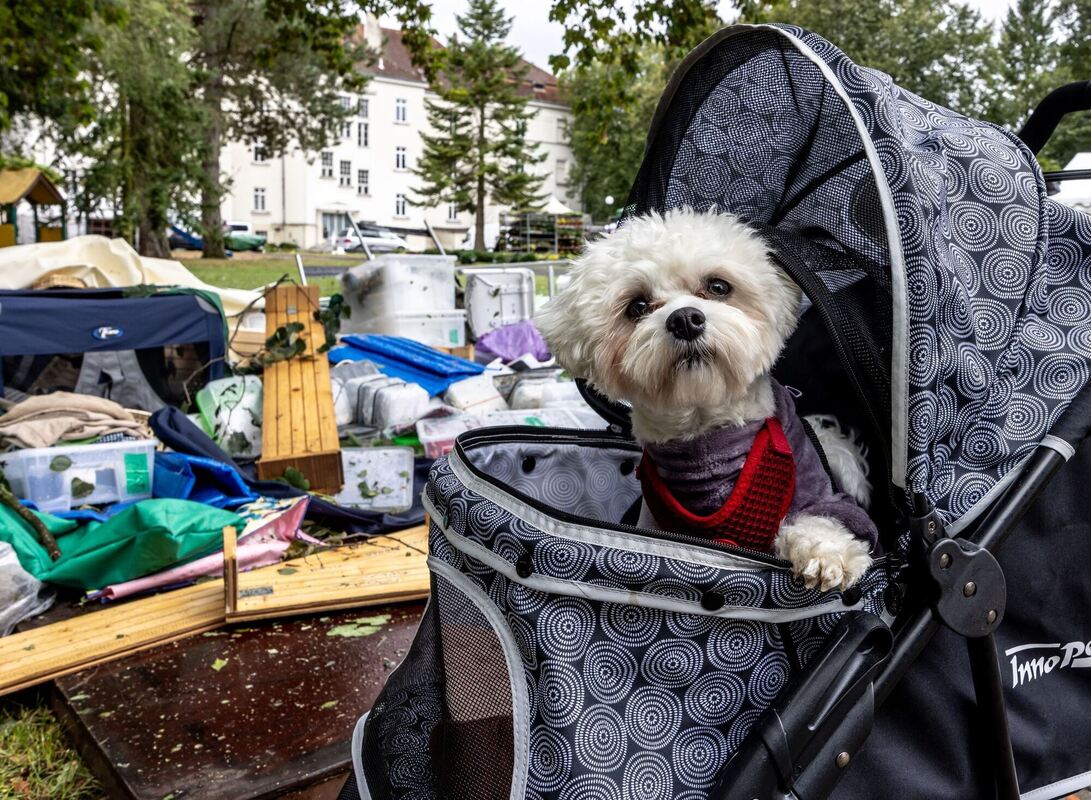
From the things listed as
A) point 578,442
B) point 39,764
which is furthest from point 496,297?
point 578,442

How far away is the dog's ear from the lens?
1736 mm

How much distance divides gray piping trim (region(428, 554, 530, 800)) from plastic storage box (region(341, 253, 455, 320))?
6.21m

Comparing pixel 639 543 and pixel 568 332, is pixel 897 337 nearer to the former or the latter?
pixel 639 543

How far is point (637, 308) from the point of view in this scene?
1.69m

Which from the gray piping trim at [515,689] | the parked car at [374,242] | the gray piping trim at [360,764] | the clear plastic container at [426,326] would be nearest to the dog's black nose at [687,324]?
the gray piping trim at [515,689]

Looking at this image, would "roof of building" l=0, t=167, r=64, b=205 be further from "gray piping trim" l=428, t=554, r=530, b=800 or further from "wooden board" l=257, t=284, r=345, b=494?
"gray piping trim" l=428, t=554, r=530, b=800

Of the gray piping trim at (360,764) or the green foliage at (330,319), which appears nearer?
the gray piping trim at (360,764)

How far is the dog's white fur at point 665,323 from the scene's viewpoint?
1.55 metres

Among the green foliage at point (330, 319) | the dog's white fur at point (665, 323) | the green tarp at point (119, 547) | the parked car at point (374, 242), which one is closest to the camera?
the dog's white fur at point (665, 323)

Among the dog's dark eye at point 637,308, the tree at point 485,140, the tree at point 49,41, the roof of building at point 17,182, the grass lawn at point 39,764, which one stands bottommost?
the grass lawn at point 39,764

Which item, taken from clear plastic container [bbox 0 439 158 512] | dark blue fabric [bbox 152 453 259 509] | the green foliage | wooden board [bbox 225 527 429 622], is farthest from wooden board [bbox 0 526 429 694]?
the green foliage

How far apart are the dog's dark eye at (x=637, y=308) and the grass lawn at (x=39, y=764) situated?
182 centimetres

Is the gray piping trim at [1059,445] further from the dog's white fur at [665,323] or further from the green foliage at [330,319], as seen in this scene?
the green foliage at [330,319]

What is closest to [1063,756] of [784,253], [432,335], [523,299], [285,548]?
[784,253]
